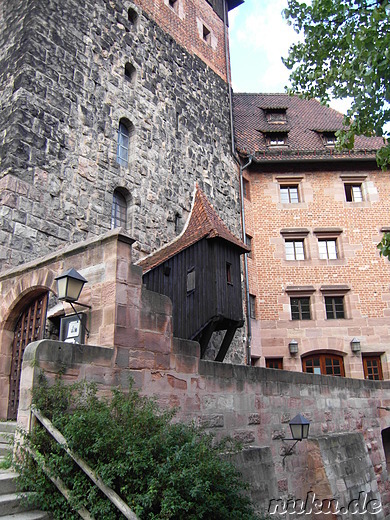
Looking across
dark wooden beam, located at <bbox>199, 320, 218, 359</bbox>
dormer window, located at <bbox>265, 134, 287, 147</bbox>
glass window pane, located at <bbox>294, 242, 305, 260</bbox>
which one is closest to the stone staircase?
dark wooden beam, located at <bbox>199, 320, 218, 359</bbox>

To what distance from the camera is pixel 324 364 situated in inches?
701

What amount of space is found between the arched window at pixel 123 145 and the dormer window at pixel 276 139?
8.90 m

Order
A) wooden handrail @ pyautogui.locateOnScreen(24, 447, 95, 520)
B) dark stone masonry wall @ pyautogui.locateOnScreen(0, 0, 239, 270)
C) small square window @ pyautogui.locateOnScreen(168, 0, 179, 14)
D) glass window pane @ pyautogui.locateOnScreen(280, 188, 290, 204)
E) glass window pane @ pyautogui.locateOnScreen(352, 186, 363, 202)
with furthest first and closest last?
glass window pane @ pyautogui.locateOnScreen(352, 186, 363, 202) → glass window pane @ pyautogui.locateOnScreen(280, 188, 290, 204) → small square window @ pyautogui.locateOnScreen(168, 0, 179, 14) → dark stone masonry wall @ pyautogui.locateOnScreen(0, 0, 239, 270) → wooden handrail @ pyautogui.locateOnScreen(24, 447, 95, 520)

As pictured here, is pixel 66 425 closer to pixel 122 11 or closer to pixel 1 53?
pixel 1 53

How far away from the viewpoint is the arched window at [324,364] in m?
17.7

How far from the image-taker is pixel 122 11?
45.0ft

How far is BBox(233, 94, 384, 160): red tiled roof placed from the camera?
64.4ft

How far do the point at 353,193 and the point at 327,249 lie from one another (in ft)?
9.36

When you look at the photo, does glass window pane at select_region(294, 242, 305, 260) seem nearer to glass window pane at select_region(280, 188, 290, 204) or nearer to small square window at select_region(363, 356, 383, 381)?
glass window pane at select_region(280, 188, 290, 204)

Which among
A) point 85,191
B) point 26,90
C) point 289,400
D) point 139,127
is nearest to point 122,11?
point 139,127

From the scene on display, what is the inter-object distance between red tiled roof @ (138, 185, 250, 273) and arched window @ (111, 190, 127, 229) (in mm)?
1108

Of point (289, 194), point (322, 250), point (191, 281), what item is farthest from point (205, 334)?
point (289, 194)

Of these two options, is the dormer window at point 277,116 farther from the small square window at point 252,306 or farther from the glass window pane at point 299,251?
the small square window at point 252,306

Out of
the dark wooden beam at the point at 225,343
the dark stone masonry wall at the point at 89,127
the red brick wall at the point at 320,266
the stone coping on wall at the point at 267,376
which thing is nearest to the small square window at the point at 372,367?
the red brick wall at the point at 320,266
